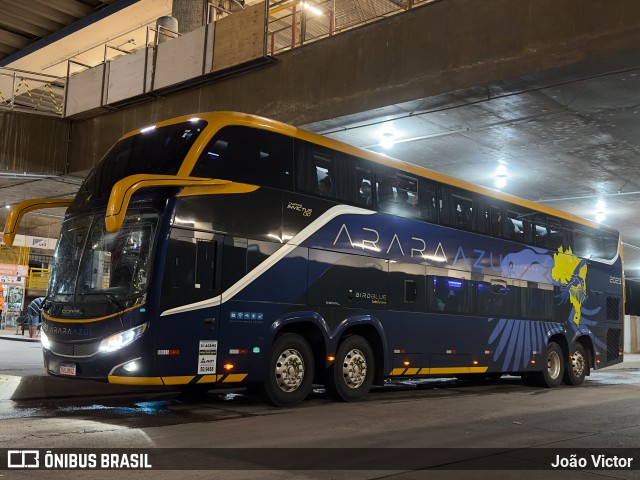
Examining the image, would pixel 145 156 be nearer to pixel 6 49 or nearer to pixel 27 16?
pixel 27 16

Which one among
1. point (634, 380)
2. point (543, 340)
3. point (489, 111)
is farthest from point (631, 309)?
point (489, 111)

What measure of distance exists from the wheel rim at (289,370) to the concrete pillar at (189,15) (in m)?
12.9

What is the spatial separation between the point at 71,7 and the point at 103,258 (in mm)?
16939

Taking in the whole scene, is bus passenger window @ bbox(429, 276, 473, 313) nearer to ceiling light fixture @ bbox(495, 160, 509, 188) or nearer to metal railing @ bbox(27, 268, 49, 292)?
ceiling light fixture @ bbox(495, 160, 509, 188)

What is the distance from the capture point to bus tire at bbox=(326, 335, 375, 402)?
36.2 ft

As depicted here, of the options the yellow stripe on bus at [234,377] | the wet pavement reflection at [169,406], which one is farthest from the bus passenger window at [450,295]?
the yellow stripe on bus at [234,377]

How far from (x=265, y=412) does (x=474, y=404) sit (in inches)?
157

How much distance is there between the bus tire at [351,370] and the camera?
36.2 ft

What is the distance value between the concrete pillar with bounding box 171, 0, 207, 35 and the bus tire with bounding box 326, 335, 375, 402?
491 inches

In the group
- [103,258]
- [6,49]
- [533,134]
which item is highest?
[6,49]

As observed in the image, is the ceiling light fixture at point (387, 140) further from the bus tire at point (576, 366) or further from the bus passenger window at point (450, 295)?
the bus tire at point (576, 366)

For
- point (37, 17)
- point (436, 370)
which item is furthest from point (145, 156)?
point (37, 17)

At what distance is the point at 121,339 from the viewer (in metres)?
8.66

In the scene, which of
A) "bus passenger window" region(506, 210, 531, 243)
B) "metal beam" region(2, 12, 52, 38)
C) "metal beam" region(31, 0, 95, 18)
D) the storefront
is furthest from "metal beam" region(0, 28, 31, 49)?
"bus passenger window" region(506, 210, 531, 243)
